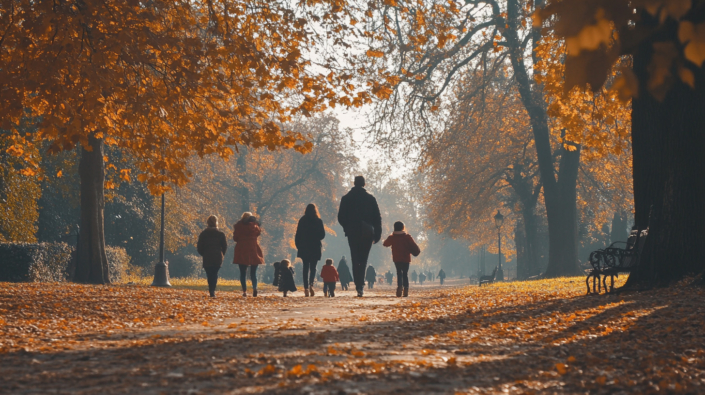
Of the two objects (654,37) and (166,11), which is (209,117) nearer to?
(166,11)

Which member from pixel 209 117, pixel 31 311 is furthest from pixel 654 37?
pixel 31 311

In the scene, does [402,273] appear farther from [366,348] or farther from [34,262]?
[34,262]

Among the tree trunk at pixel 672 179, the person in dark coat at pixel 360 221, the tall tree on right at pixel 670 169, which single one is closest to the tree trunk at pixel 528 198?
the person in dark coat at pixel 360 221

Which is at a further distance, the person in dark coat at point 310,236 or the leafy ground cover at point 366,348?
the person in dark coat at point 310,236

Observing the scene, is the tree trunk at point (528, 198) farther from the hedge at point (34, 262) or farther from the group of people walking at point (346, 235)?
the hedge at point (34, 262)

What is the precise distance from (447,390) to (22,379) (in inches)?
112

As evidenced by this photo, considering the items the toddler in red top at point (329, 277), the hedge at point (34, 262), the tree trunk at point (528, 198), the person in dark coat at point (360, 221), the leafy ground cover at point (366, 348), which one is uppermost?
the tree trunk at point (528, 198)

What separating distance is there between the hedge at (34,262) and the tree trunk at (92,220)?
4.10 ft

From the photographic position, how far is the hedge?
738 inches

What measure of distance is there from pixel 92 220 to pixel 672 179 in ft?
48.6

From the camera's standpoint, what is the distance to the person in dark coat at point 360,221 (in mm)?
12773

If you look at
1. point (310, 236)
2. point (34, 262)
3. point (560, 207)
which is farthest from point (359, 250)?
point (560, 207)

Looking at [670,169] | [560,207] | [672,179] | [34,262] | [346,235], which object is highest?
[560,207]

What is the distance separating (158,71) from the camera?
11617mm
